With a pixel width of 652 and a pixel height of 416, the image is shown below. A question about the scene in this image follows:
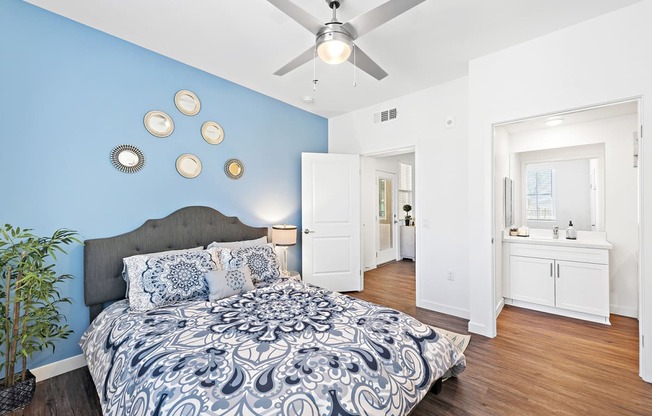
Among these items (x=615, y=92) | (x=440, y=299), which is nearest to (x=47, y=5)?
(x=615, y=92)

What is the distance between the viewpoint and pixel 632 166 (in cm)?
313

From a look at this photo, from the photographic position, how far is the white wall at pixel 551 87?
2.08 m

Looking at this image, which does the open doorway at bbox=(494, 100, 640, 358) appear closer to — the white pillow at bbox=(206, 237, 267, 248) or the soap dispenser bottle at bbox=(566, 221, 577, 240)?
the soap dispenser bottle at bbox=(566, 221, 577, 240)

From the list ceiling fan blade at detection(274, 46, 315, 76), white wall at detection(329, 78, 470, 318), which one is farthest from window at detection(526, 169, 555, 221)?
ceiling fan blade at detection(274, 46, 315, 76)

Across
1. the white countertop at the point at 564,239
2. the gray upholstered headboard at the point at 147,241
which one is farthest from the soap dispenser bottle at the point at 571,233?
the gray upholstered headboard at the point at 147,241

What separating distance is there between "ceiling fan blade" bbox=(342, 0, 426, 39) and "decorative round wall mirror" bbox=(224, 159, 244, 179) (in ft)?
6.71

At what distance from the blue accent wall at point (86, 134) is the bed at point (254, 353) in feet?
0.93

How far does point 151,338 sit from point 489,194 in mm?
3057

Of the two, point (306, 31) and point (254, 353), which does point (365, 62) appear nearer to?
point (306, 31)

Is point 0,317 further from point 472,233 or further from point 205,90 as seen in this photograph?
point 472,233

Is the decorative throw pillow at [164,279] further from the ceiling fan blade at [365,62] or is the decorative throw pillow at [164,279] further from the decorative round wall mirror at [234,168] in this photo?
the ceiling fan blade at [365,62]

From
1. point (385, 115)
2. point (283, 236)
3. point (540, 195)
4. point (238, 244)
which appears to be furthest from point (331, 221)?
point (540, 195)

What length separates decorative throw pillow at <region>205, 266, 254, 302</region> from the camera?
225 centimetres

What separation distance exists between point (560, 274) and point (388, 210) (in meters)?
3.57
